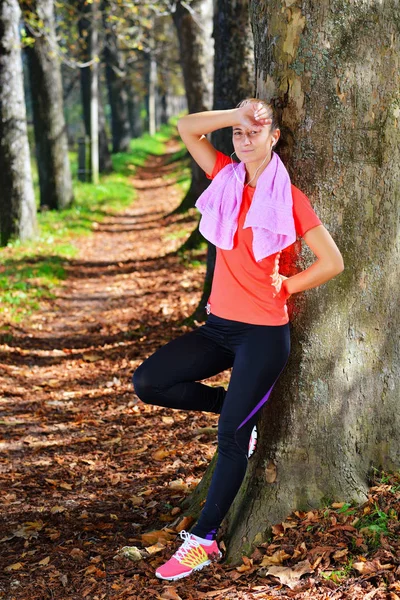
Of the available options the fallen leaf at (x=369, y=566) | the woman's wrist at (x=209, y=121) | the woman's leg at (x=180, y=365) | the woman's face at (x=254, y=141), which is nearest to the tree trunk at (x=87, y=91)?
the woman's wrist at (x=209, y=121)

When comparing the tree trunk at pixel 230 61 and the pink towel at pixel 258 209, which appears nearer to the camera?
the pink towel at pixel 258 209

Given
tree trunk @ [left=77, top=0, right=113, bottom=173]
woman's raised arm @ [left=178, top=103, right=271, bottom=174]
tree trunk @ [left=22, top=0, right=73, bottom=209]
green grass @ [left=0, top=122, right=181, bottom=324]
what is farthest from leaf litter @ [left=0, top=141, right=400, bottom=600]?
tree trunk @ [left=77, top=0, right=113, bottom=173]

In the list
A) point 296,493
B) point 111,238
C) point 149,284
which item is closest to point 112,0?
point 111,238

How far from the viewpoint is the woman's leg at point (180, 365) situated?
3.62 m

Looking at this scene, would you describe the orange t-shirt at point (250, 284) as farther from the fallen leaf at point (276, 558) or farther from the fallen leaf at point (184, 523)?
the fallen leaf at point (184, 523)

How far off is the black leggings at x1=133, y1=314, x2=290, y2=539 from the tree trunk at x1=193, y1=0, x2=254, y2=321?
4.23m

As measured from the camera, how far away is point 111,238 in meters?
15.9

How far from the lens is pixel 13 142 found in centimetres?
1283

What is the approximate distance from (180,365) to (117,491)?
65.5 inches

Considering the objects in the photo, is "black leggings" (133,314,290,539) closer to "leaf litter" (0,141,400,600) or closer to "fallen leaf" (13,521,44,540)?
"leaf litter" (0,141,400,600)

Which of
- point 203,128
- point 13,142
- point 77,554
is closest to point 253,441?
point 77,554

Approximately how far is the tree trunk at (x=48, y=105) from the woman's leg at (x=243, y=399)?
13833mm

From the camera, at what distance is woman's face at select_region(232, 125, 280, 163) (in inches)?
134

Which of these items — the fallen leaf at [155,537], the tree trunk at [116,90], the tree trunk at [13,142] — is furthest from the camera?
the tree trunk at [116,90]
